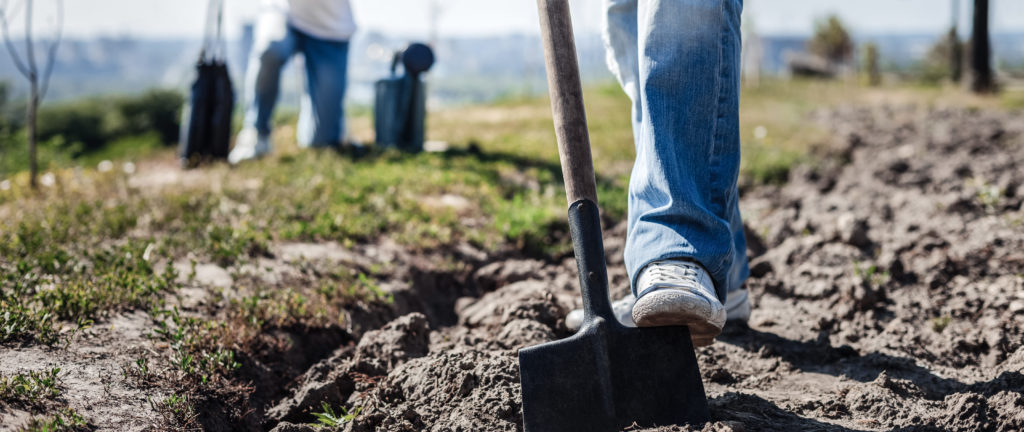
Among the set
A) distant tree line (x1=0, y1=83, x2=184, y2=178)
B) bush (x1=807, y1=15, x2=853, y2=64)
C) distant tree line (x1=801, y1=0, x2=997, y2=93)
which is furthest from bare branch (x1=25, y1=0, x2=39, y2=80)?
bush (x1=807, y1=15, x2=853, y2=64)

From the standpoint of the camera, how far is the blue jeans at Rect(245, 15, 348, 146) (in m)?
5.88

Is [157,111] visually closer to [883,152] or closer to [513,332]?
[883,152]

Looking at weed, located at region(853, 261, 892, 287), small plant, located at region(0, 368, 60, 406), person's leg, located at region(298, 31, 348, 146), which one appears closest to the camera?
small plant, located at region(0, 368, 60, 406)

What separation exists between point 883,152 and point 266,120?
17.0ft

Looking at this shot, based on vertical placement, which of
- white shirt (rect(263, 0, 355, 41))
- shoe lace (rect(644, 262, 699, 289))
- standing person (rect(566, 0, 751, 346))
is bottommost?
shoe lace (rect(644, 262, 699, 289))

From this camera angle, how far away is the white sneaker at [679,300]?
175cm

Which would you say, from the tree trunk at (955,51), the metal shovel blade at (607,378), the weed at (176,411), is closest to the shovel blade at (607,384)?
the metal shovel blade at (607,378)

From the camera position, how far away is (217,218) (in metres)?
3.68

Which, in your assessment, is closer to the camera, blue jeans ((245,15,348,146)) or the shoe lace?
the shoe lace

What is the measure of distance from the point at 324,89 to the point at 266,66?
478mm

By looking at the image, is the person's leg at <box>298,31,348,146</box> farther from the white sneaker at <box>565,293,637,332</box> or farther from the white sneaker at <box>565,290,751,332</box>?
the white sneaker at <box>565,293,637,332</box>

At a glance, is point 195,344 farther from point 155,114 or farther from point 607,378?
point 155,114

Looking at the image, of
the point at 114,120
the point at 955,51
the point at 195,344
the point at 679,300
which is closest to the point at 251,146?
the point at 195,344

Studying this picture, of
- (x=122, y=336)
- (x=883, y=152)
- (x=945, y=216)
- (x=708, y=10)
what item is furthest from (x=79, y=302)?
(x=883, y=152)
